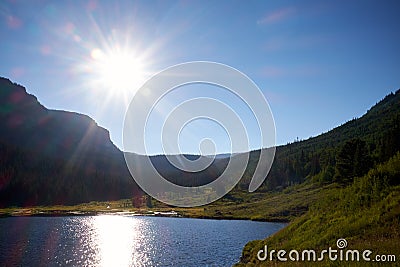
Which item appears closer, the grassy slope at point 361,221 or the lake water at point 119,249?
the grassy slope at point 361,221

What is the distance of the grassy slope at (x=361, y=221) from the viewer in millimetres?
19656

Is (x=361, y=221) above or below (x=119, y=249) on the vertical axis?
above

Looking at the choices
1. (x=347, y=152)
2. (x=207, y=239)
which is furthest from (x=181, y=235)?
(x=347, y=152)

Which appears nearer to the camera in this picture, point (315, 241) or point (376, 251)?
point (376, 251)

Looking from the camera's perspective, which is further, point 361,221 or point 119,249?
point 119,249

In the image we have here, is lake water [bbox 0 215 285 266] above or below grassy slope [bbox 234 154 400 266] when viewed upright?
below

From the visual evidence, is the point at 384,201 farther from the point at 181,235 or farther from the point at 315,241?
the point at 181,235

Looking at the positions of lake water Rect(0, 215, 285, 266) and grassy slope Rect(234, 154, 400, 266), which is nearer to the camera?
grassy slope Rect(234, 154, 400, 266)

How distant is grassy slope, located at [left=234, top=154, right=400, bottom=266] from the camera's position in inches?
774

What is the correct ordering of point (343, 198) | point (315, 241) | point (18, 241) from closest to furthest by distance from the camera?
point (315, 241), point (343, 198), point (18, 241)

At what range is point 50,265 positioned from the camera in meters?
48.4

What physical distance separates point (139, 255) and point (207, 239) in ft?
70.9

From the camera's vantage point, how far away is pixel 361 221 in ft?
78.3

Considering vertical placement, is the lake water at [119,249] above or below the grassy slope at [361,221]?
below
